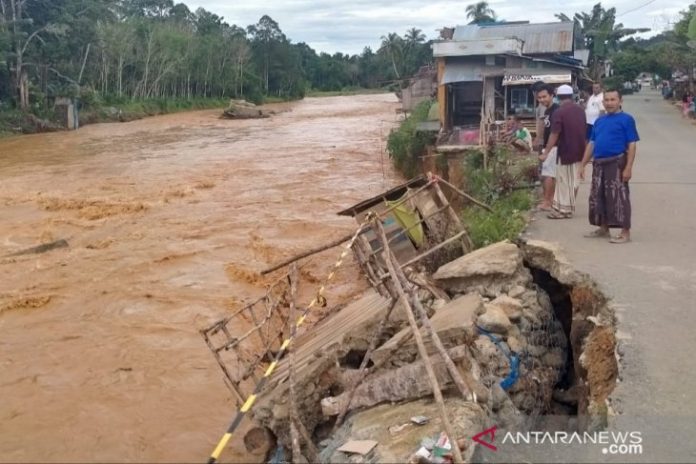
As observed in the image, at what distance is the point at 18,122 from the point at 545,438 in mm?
36112

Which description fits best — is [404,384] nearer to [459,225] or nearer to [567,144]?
[459,225]

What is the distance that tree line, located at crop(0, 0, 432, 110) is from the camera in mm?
37219

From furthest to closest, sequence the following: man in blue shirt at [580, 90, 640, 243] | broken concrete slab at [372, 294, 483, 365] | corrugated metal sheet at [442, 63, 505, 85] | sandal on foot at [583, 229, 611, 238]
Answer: corrugated metal sheet at [442, 63, 505, 85], sandal on foot at [583, 229, 611, 238], man in blue shirt at [580, 90, 640, 243], broken concrete slab at [372, 294, 483, 365]

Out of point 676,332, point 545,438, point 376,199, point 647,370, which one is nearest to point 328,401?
point 545,438

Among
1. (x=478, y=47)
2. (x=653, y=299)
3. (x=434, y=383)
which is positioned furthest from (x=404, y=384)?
(x=478, y=47)

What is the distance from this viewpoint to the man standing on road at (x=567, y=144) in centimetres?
757

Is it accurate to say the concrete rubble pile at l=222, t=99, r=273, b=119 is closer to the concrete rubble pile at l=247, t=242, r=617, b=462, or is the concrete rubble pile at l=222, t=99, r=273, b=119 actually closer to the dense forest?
the dense forest

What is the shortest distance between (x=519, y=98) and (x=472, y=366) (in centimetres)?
1492

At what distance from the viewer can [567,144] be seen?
25.1 ft

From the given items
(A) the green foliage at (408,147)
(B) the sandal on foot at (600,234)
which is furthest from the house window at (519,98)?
(B) the sandal on foot at (600,234)

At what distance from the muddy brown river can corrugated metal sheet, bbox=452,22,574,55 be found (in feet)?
15.5

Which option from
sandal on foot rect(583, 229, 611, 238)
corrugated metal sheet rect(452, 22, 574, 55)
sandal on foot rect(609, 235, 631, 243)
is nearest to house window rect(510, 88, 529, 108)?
corrugated metal sheet rect(452, 22, 574, 55)

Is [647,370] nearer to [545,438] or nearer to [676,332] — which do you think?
[676,332]

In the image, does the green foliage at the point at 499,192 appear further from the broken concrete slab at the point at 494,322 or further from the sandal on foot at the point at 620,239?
the broken concrete slab at the point at 494,322
